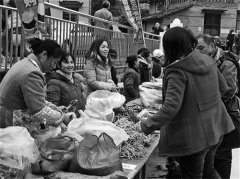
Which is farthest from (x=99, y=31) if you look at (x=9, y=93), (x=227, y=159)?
(x=9, y=93)

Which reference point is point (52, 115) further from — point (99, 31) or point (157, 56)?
point (157, 56)

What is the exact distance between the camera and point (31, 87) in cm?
326

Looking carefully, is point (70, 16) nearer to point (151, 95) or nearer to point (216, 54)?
point (151, 95)

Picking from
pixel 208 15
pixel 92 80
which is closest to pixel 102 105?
pixel 92 80

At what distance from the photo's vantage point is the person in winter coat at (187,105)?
3.13 m

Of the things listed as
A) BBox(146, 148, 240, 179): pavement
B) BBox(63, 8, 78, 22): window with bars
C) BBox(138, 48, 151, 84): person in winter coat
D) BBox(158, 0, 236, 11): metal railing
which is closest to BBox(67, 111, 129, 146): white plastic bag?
BBox(146, 148, 240, 179): pavement

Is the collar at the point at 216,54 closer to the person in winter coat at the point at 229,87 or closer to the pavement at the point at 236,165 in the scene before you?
the person in winter coat at the point at 229,87

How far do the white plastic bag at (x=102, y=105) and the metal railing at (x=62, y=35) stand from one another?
116cm

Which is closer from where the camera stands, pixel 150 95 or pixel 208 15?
pixel 150 95

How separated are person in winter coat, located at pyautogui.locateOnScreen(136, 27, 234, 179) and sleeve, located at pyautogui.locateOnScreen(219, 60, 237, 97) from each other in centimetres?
107

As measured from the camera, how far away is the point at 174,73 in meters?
3.14

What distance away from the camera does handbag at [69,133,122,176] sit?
3113mm

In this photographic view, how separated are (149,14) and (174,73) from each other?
35.1 m

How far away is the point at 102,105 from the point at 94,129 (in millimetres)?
845
